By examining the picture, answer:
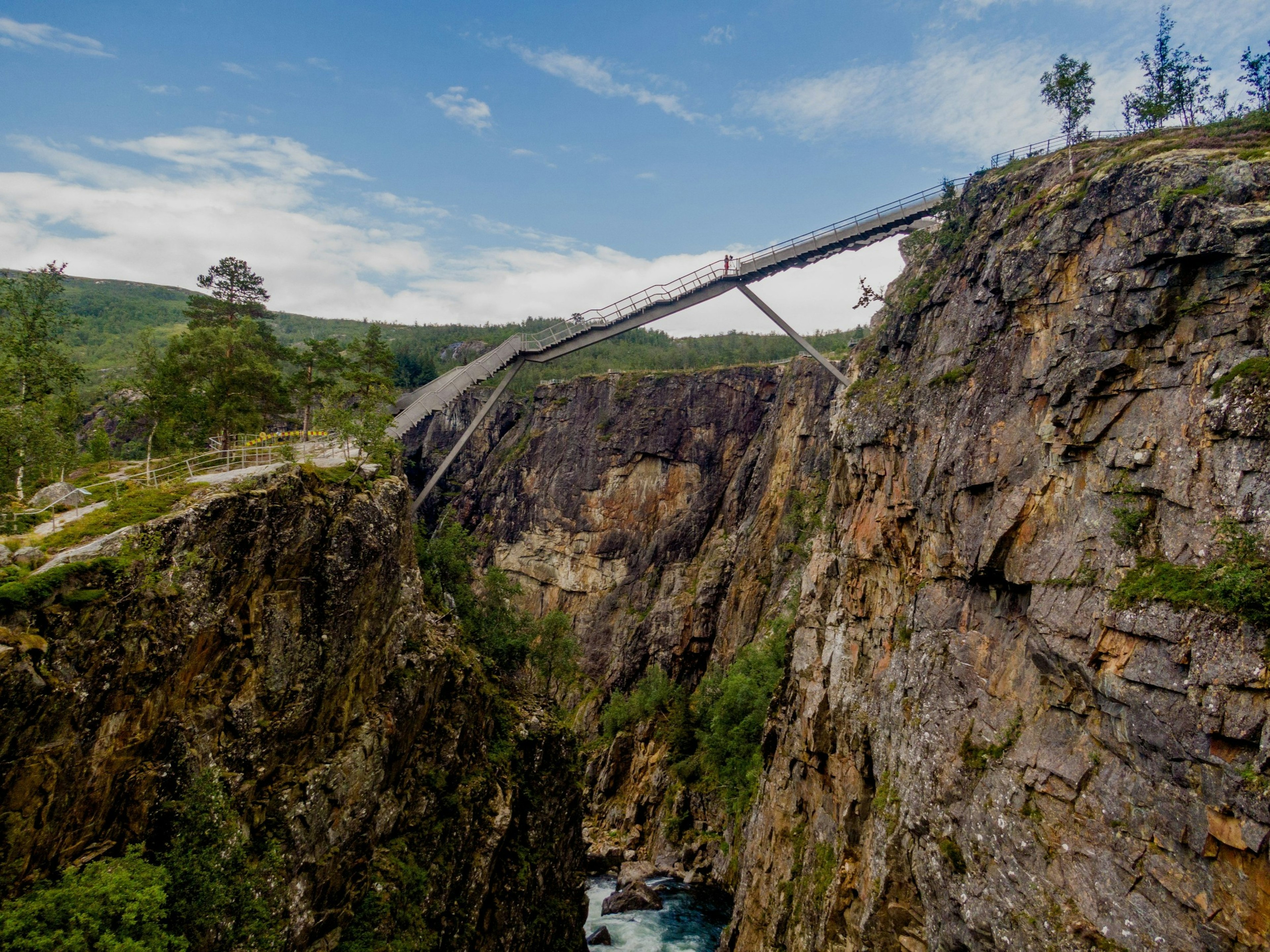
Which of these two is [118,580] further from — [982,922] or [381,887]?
[982,922]

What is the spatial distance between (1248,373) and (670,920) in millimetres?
38457

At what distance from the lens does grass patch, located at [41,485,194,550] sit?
1712cm

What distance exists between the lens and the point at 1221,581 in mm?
14797

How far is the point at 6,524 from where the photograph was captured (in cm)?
1786

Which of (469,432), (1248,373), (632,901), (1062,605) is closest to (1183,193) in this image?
(1248,373)

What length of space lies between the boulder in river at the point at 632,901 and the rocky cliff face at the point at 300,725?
1045 centimetres

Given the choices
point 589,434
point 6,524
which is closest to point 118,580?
point 6,524

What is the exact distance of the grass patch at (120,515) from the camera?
674 inches

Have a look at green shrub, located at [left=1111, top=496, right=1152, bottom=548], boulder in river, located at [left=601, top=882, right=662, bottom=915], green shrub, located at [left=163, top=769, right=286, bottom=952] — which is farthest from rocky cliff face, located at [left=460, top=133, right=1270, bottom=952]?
green shrub, located at [left=163, top=769, right=286, bottom=952]

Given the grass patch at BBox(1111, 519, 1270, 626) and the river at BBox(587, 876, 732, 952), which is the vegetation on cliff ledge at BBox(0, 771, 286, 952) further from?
the river at BBox(587, 876, 732, 952)

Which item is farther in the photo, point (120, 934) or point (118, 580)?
point (118, 580)

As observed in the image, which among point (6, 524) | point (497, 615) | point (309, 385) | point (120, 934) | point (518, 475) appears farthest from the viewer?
point (518, 475)

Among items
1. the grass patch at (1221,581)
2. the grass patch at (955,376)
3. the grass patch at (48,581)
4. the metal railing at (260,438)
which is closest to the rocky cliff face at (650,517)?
the grass patch at (955,376)

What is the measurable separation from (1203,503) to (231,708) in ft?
79.5
